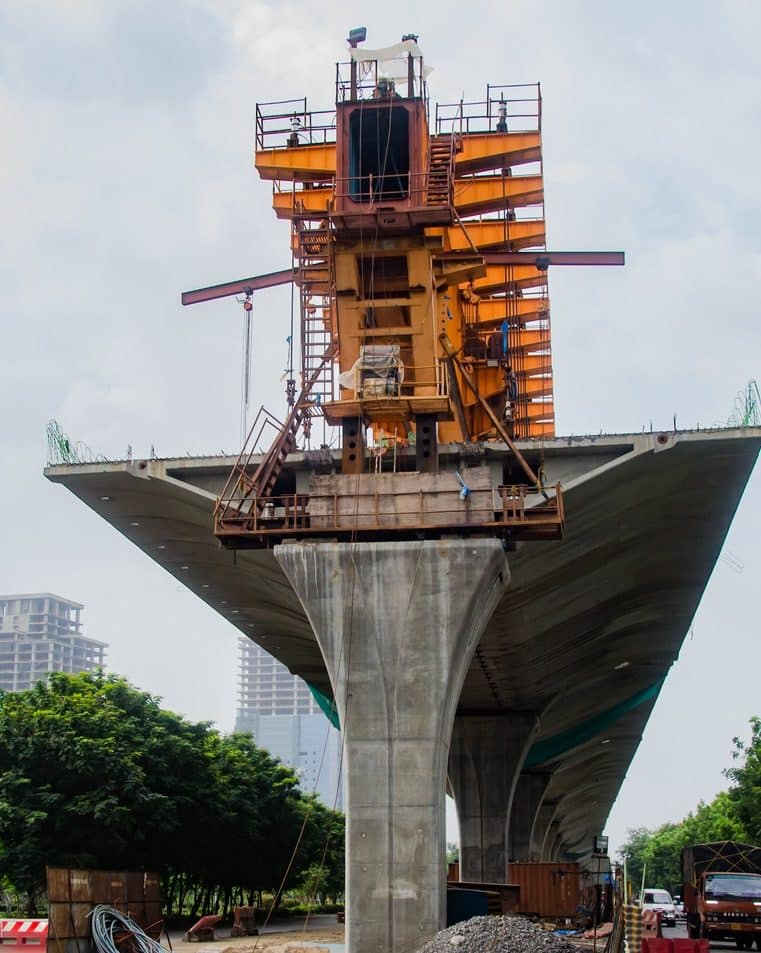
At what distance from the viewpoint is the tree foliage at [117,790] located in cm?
3606

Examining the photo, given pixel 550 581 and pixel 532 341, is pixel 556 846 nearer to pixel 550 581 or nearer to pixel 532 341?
pixel 532 341

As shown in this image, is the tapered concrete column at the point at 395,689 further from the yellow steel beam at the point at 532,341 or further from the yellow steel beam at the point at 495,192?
the yellow steel beam at the point at 532,341

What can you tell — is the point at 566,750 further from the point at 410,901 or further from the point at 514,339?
the point at 410,901

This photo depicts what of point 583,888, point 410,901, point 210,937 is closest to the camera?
point 410,901

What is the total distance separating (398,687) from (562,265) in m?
11.8

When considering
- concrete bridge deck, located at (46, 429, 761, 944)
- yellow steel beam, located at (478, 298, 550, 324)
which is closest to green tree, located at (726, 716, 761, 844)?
concrete bridge deck, located at (46, 429, 761, 944)

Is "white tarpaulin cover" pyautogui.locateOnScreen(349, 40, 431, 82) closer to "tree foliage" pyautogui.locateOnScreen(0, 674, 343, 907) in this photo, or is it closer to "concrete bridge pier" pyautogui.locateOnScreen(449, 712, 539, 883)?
"tree foliage" pyautogui.locateOnScreen(0, 674, 343, 907)

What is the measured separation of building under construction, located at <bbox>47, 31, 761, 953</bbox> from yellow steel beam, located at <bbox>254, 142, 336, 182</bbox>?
0.05 m

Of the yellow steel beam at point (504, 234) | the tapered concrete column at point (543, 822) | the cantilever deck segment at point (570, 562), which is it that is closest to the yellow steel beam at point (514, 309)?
the yellow steel beam at point (504, 234)

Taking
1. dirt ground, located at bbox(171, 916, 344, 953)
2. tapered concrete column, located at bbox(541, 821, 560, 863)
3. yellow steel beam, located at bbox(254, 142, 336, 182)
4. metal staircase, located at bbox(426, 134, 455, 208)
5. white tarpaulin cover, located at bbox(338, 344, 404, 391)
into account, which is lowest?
dirt ground, located at bbox(171, 916, 344, 953)

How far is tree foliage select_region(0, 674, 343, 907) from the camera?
36.1 m

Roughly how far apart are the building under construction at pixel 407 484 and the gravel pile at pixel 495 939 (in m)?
2.21

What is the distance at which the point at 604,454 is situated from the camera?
28000mm

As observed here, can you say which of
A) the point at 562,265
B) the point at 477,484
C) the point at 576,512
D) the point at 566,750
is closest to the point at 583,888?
the point at 576,512
